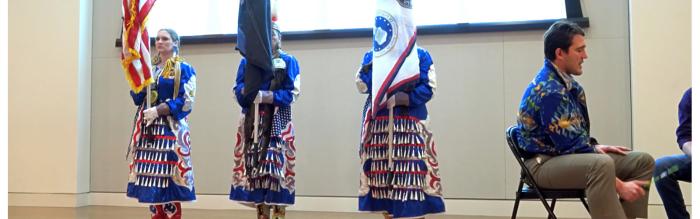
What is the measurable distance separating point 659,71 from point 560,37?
2.29m

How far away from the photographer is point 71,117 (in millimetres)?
6059

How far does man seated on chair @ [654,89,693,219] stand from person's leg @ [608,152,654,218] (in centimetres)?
70

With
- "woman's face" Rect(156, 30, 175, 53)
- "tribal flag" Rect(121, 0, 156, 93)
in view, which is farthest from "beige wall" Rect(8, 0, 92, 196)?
"woman's face" Rect(156, 30, 175, 53)

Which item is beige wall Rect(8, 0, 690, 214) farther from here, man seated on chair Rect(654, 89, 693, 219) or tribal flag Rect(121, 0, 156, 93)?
tribal flag Rect(121, 0, 156, 93)

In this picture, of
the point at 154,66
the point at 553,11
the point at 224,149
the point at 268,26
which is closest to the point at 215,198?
the point at 224,149

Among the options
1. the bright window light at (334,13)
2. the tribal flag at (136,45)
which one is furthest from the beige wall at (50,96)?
the tribal flag at (136,45)

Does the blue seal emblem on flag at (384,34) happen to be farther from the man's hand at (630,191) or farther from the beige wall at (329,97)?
the beige wall at (329,97)

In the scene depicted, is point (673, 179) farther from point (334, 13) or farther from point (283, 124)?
point (334, 13)

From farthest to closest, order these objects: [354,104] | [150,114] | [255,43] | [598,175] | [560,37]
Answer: [354,104] → [150,114] → [255,43] → [560,37] → [598,175]

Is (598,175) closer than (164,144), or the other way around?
(598,175)

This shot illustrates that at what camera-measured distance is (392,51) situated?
3.26 m

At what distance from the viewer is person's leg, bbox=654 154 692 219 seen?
3.47 metres

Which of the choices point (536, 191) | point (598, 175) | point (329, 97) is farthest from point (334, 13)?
point (598, 175)

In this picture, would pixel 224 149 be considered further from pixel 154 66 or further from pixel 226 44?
pixel 154 66
